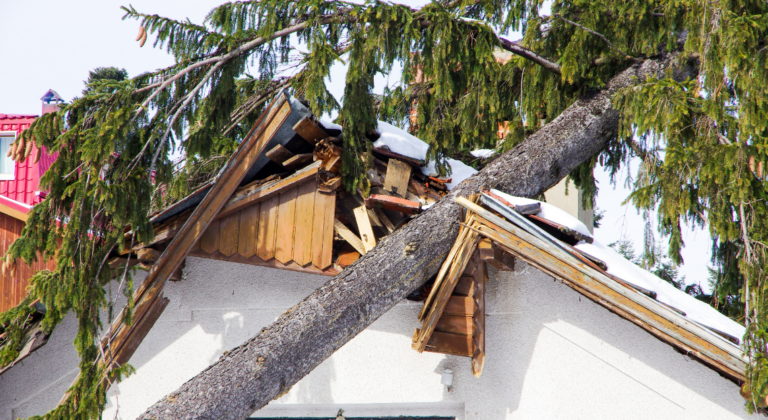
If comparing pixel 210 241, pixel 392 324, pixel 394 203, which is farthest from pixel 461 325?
pixel 210 241

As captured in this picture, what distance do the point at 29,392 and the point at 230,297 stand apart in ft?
7.13

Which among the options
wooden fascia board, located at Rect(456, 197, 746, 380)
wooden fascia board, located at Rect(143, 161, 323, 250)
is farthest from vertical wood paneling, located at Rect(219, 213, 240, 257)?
wooden fascia board, located at Rect(456, 197, 746, 380)

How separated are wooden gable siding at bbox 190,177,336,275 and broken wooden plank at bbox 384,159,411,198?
0.60 m

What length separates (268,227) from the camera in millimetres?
5566

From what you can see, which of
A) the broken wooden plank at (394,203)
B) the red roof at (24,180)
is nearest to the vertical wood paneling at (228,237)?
the broken wooden plank at (394,203)

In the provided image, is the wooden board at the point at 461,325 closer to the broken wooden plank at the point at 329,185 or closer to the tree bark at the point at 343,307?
the tree bark at the point at 343,307

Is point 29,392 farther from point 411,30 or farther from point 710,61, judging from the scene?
point 710,61

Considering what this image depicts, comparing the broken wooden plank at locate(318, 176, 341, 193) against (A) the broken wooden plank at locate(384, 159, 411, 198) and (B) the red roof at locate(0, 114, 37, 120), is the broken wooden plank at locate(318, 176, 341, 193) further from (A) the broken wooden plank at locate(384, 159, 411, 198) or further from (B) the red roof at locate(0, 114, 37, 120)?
(B) the red roof at locate(0, 114, 37, 120)

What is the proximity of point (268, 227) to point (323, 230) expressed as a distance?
0.55 m

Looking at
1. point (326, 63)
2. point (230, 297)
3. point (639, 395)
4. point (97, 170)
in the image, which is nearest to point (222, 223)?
point (230, 297)

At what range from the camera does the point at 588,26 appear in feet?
19.8

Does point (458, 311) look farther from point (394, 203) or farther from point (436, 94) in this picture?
point (436, 94)

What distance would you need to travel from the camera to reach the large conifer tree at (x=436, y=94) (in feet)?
15.2

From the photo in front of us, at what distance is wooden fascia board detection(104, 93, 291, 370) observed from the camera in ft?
17.0
